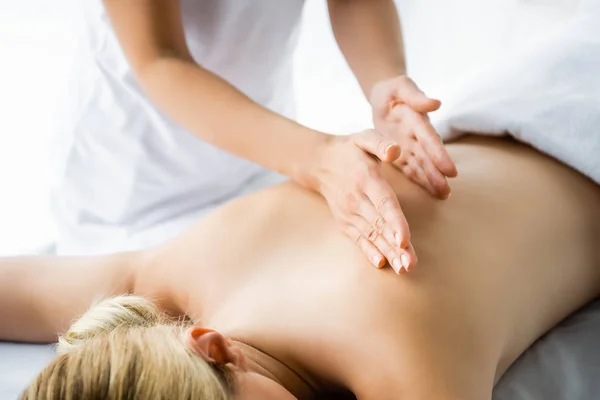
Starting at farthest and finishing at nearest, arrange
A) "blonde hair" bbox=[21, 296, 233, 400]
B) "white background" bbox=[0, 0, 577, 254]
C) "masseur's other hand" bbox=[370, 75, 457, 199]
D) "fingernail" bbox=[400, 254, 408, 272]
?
"white background" bbox=[0, 0, 577, 254], "masseur's other hand" bbox=[370, 75, 457, 199], "fingernail" bbox=[400, 254, 408, 272], "blonde hair" bbox=[21, 296, 233, 400]

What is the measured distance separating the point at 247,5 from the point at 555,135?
0.58 meters

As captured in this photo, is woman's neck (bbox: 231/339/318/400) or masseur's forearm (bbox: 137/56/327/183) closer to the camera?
woman's neck (bbox: 231/339/318/400)

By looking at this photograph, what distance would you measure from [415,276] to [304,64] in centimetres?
119

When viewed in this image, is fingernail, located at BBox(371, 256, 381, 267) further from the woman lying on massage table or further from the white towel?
the white towel

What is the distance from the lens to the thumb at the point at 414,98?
0.99 m

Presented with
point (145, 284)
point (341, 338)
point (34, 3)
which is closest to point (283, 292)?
point (341, 338)

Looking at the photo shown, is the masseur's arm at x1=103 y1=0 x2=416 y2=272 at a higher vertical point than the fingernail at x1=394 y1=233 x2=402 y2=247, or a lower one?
higher

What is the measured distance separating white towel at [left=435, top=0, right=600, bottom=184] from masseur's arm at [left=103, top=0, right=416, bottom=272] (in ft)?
0.98

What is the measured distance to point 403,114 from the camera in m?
1.04

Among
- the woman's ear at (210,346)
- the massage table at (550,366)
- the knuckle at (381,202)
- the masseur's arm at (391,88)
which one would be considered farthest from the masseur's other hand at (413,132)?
the woman's ear at (210,346)

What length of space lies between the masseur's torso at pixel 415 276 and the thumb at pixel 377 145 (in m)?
0.10

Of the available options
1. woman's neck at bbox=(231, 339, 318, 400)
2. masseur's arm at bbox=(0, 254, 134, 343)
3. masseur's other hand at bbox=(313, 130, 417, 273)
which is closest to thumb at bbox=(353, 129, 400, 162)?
masseur's other hand at bbox=(313, 130, 417, 273)

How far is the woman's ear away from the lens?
76 centimetres

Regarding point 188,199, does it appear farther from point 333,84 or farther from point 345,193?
point 333,84
